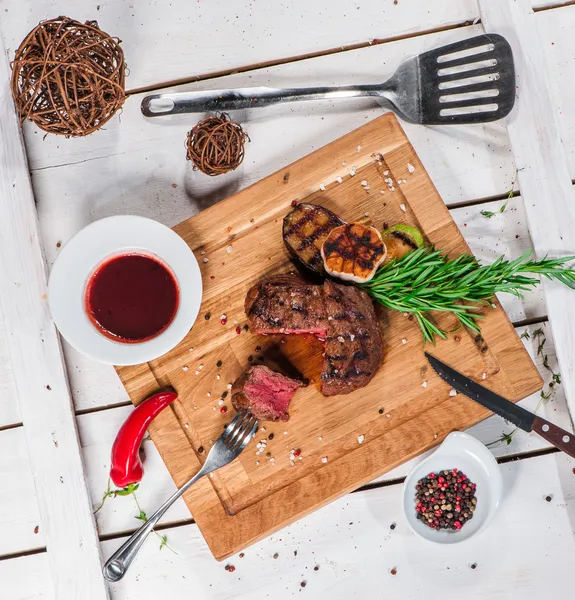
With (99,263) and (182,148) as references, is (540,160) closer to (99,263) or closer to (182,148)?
(182,148)

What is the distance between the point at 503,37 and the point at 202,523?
2969 millimetres

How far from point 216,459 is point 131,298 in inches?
35.4

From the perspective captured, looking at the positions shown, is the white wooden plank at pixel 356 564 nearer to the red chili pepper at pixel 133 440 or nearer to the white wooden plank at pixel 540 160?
the red chili pepper at pixel 133 440

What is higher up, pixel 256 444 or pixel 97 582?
pixel 256 444

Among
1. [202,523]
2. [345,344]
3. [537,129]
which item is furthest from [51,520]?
[537,129]

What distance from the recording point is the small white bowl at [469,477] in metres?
2.95

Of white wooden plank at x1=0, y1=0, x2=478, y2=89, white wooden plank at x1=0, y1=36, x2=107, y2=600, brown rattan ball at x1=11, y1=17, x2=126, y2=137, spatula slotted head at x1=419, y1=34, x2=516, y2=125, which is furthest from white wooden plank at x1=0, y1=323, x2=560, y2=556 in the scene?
white wooden plank at x1=0, y1=0, x2=478, y2=89

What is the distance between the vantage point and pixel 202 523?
289 centimetres

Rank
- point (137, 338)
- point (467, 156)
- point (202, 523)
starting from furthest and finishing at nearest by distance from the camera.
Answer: point (467, 156) → point (202, 523) → point (137, 338)

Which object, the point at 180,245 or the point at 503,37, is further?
the point at 503,37

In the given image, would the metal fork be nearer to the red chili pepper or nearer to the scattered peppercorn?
the red chili pepper

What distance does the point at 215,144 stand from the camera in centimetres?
279

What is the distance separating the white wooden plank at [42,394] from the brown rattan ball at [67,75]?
27.1 inches

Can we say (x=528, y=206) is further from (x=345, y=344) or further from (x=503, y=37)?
(x=345, y=344)
